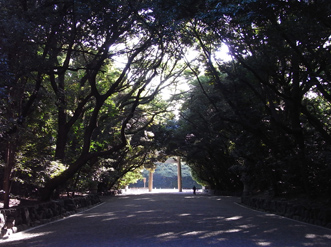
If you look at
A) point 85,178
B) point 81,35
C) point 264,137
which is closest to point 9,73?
point 81,35

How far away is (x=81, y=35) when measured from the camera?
29.5ft

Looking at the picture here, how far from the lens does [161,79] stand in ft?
52.7

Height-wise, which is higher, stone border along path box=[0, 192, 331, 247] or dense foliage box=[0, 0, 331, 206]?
dense foliage box=[0, 0, 331, 206]

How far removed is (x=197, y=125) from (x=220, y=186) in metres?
11.3

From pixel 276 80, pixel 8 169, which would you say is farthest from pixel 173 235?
pixel 276 80

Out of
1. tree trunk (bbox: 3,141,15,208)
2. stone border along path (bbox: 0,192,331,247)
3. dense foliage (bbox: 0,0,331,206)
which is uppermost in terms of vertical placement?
dense foliage (bbox: 0,0,331,206)

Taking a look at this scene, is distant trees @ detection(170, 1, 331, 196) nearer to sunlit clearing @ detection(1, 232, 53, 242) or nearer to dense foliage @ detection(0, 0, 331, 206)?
dense foliage @ detection(0, 0, 331, 206)

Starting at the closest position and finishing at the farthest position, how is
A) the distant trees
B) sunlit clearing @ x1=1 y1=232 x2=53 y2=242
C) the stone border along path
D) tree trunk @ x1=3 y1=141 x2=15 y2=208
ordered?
the stone border along path < sunlit clearing @ x1=1 y1=232 x2=53 y2=242 < the distant trees < tree trunk @ x1=3 y1=141 x2=15 y2=208

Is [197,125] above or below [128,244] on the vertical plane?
above

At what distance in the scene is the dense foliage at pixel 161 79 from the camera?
7.45 metres

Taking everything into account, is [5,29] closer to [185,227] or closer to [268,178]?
[185,227]

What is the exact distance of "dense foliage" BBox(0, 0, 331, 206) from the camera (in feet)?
24.4

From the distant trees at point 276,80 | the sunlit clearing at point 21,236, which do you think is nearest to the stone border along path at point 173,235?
the sunlit clearing at point 21,236

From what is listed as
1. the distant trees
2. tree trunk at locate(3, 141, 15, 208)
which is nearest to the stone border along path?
tree trunk at locate(3, 141, 15, 208)
